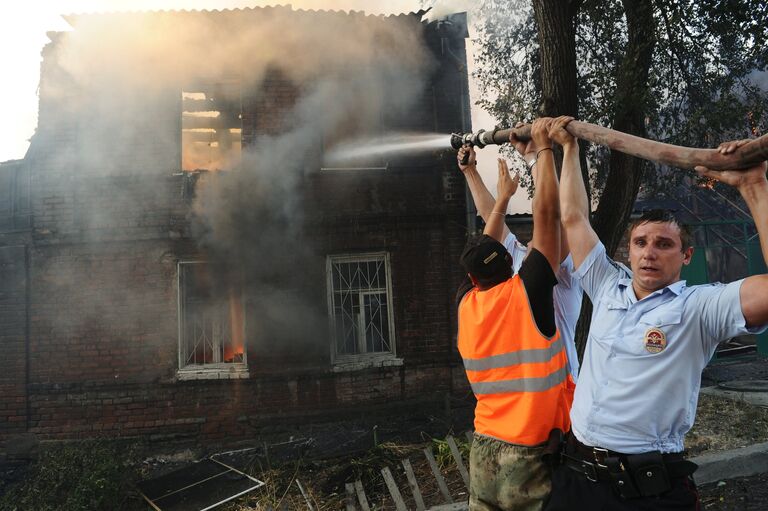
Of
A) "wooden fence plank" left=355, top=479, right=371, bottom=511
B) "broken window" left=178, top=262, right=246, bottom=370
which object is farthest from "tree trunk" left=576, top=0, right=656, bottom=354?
"broken window" left=178, top=262, right=246, bottom=370

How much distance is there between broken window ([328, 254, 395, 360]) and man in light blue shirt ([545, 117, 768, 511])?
19.7ft

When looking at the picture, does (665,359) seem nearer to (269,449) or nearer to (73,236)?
(269,449)

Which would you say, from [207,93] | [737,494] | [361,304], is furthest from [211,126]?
[737,494]

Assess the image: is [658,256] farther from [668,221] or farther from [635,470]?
[635,470]

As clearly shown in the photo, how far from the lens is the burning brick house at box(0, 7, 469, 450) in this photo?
25.1 feet

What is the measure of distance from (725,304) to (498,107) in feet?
18.1

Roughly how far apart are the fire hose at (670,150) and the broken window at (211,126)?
6496mm

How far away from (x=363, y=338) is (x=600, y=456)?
6245 millimetres

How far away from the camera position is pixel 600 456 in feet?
6.43

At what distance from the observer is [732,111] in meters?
5.32

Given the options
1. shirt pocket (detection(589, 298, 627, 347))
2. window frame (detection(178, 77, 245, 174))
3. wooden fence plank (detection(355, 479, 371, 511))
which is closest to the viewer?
shirt pocket (detection(589, 298, 627, 347))

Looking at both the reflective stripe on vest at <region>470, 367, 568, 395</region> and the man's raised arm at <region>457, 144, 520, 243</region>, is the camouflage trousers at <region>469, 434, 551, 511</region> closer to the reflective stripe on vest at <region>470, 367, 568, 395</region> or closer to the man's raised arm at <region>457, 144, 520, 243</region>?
→ the reflective stripe on vest at <region>470, 367, 568, 395</region>

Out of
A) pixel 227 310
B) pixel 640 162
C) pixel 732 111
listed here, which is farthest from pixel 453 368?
pixel 732 111

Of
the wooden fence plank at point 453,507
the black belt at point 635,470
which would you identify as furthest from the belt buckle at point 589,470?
the wooden fence plank at point 453,507
